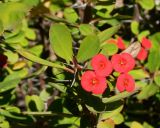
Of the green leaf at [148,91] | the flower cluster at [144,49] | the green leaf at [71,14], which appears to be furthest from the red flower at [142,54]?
the green leaf at [71,14]

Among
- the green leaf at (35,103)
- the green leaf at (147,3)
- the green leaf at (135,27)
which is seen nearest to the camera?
the green leaf at (35,103)

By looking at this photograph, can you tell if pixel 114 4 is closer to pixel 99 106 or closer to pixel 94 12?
pixel 94 12

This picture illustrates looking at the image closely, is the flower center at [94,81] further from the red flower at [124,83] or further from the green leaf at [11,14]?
the green leaf at [11,14]

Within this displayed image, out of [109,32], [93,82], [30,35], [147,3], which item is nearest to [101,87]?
[93,82]

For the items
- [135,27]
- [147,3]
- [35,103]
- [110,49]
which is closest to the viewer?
[110,49]

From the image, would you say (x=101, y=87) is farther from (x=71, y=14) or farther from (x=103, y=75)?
(x=71, y=14)

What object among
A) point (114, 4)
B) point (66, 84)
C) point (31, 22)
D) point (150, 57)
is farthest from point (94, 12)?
point (31, 22)

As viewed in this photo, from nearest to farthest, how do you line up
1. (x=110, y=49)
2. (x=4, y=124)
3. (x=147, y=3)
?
(x=110, y=49), (x=4, y=124), (x=147, y=3)
